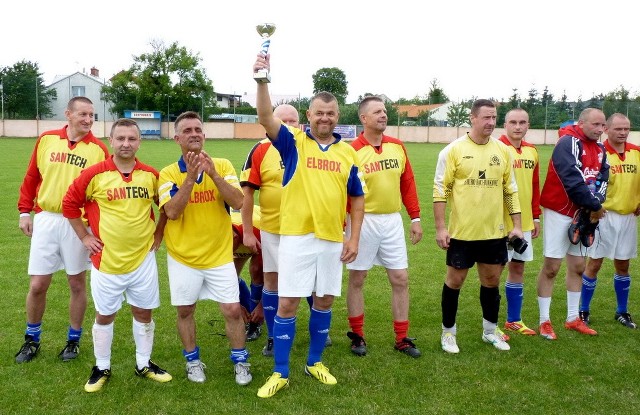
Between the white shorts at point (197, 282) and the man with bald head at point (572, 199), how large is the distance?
10.4 feet

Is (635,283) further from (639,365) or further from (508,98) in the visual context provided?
(508,98)

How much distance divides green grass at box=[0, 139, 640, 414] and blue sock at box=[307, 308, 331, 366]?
19 cm

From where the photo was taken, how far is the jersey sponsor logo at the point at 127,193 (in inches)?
171

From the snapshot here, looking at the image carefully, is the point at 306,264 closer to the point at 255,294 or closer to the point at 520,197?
the point at 255,294

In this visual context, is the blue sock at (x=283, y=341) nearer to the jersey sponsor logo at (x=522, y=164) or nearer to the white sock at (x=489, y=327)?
the white sock at (x=489, y=327)

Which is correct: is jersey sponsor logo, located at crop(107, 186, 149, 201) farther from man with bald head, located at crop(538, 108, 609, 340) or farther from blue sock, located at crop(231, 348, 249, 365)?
man with bald head, located at crop(538, 108, 609, 340)

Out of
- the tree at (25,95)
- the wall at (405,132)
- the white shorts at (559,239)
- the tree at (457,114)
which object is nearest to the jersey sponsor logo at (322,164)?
the white shorts at (559,239)

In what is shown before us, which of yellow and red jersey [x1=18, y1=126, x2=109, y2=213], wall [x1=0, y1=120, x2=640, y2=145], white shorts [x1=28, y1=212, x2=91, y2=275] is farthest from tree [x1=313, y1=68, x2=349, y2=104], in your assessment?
white shorts [x1=28, y1=212, x2=91, y2=275]

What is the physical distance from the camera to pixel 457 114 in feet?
161

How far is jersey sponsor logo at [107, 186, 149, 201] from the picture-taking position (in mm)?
4336

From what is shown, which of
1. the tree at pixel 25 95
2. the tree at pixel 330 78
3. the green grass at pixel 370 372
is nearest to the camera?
the green grass at pixel 370 372

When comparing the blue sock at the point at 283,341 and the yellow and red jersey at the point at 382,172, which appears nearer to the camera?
the blue sock at the point at 283,341

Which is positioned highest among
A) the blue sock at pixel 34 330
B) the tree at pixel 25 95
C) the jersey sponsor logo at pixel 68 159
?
the tree at pixel 25 95

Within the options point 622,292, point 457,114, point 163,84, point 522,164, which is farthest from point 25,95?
point 622,292
